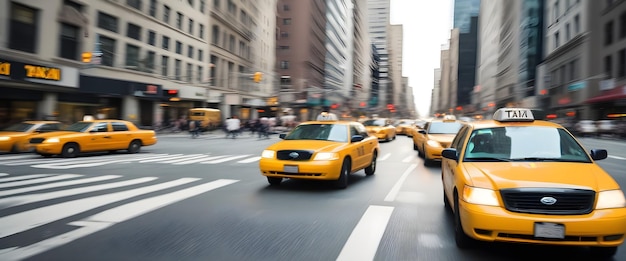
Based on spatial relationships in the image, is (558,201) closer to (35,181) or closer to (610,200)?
(610,200)

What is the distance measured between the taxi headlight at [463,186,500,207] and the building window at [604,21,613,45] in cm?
4985

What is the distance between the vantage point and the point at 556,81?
190ft

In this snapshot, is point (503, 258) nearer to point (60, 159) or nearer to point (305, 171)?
point (305, 171)

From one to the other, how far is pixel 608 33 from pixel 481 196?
50.7 metres

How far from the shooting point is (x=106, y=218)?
5.72m

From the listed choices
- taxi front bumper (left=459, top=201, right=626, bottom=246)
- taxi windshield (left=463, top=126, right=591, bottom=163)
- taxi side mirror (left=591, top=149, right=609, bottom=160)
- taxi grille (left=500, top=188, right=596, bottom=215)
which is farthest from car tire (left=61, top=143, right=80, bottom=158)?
taxi side mirror (left=591, top=149, right=609, bottom=160)

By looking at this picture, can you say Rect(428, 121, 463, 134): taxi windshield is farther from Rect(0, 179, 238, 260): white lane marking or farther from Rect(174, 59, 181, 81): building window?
Rect(174, 59, 181, 81): building window

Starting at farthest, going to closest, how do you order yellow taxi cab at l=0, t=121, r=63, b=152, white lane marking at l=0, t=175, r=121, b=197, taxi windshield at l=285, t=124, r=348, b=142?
yellow taxi cab at l=0, t=121, r=63, b=152, taxi windshield at l=285, t=124, r=348, b=142, white lane marking at l=0, t=175, r=121, b=197

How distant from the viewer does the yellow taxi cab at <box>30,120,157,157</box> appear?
45.8 ft

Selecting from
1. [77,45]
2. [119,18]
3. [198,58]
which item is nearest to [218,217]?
[77,45]

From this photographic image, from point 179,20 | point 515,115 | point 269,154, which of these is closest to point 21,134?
point 269,154

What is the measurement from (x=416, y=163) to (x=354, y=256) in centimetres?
989

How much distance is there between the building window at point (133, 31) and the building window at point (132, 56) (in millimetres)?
848

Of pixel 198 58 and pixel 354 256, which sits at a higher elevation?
pixel 198 58
